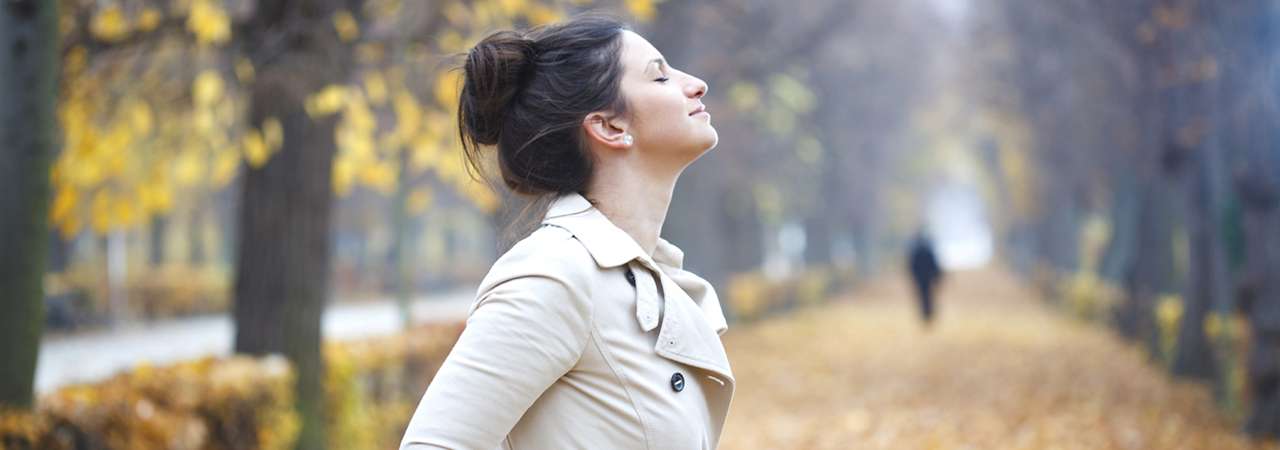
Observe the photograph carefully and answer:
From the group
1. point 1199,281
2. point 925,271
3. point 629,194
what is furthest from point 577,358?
point 925,271

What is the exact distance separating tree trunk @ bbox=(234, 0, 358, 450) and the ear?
5718 mm

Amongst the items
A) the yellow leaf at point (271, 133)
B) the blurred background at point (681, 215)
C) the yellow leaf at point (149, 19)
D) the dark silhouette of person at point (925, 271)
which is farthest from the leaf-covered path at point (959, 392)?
the yellow leaf at point (149, 19)

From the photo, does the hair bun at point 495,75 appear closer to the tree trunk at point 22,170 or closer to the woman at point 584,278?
the woman at point 584,278

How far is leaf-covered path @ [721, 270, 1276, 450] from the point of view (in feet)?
32.4

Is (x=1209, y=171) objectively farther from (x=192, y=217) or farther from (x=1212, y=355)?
(x=192, y=217)

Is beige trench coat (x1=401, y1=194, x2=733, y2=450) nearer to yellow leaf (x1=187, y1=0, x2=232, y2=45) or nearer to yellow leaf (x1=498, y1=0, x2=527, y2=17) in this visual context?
yellow leaf (x1=187, y1=0, x2=232, y2=45)

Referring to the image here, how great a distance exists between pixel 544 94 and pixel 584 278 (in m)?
0.39

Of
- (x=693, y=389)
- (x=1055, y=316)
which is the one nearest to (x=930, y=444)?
(x=693, y=389)

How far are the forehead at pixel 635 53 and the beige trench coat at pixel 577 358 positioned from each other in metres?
0.25

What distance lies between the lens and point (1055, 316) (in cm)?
2608

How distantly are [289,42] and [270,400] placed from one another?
2.06m

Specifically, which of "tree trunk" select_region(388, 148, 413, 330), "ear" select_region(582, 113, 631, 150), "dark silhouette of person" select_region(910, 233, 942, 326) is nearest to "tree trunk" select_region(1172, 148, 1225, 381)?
"dark silhouette of person" select_region(910, 233, 942, 326)

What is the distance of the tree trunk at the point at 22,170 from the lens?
4.59 m

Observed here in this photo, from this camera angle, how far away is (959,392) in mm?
12891
